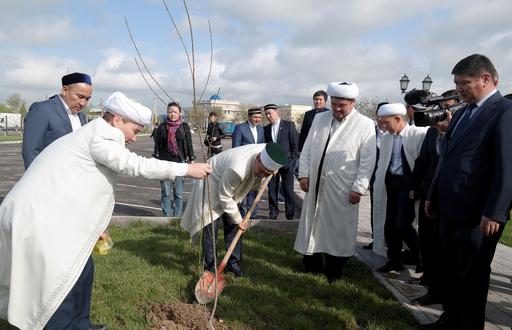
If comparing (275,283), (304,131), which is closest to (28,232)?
(275,283)

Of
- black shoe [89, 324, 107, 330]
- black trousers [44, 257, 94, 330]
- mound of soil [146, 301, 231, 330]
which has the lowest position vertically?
black shoe [89, 324, 107, 330]

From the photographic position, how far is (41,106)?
3.85 meters

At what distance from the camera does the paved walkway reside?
12.4 ft

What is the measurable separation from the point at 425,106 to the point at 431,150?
2.24ft

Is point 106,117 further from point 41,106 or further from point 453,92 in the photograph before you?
point 453,92

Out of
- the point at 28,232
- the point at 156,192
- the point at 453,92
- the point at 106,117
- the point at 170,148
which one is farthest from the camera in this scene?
the point at 156,192

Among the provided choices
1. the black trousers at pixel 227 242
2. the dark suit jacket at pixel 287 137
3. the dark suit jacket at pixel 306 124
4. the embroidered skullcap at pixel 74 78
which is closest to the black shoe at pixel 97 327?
the black trousers at pixel 227 242

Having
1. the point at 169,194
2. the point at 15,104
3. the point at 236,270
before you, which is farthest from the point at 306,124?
the point at 15,104

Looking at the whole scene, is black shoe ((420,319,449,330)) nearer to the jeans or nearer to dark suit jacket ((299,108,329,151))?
dark suit jacket ((299,108,329,151))

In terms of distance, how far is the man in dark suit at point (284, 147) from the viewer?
761 cm

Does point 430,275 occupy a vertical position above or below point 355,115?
below

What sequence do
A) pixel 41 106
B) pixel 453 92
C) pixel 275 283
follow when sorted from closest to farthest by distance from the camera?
pixel 41 106 → pixel 453 92 → pixel 275 283

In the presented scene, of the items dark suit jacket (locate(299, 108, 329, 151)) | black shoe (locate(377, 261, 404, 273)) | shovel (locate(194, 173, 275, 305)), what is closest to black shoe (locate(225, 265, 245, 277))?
shovel (locate(194, 173, 275, 305))

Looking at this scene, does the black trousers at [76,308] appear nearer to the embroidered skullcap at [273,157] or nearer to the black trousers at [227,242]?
the black trousers at [227,242]
